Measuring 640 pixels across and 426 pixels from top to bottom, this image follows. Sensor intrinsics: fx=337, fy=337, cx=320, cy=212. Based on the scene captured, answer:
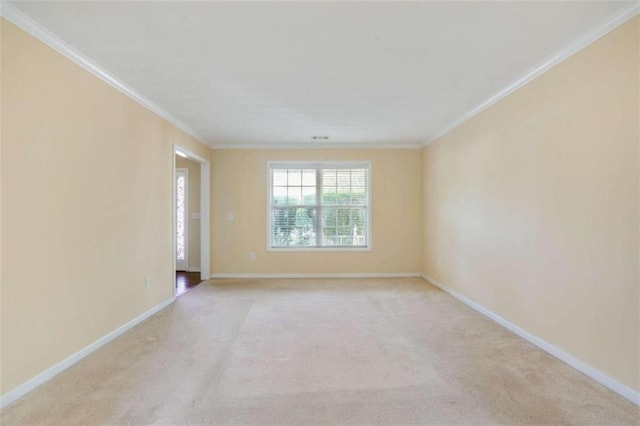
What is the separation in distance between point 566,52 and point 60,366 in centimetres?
437

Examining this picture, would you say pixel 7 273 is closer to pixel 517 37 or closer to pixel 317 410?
pixel 317 410

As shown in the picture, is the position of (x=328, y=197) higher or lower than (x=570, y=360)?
higher

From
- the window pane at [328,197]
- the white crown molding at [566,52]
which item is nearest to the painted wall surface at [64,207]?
the window pane at [328,197]

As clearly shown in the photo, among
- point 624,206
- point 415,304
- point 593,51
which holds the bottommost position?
point 415,304

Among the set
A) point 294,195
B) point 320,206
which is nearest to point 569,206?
point 320,206

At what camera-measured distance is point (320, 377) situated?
92.4 inches

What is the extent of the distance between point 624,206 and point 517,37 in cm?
131

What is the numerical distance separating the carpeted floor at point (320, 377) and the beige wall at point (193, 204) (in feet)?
10.4

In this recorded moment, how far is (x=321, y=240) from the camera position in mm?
6070

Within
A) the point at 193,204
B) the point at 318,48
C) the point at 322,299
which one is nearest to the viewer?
the point at 318,48

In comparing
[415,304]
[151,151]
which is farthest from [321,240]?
[151,151]

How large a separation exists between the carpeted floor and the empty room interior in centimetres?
2

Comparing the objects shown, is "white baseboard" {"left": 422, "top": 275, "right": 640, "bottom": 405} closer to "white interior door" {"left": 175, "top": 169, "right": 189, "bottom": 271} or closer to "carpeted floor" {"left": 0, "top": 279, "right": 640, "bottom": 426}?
"carpeted floor" {"left": 0, "top": 279, "right": 640, "bottom": 426}

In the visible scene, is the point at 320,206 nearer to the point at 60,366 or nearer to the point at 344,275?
the point at 344,275
